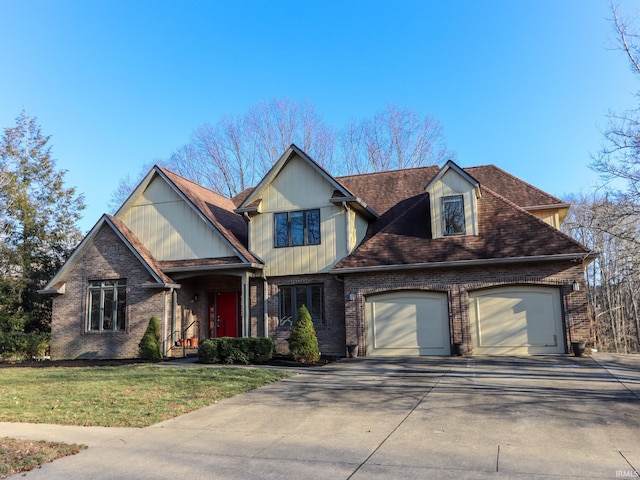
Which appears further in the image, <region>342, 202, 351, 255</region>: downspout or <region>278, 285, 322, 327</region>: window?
<region>278, 285, 322, 327</region>: window

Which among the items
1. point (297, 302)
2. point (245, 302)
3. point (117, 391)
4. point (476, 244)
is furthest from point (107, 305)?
point (476, 244)

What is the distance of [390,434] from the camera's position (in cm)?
673

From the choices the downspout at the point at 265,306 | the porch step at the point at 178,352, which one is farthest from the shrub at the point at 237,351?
the porch step at the point at 178,352

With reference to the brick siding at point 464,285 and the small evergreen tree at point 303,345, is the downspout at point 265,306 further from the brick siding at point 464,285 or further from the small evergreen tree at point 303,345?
the brick siding at point 464,285

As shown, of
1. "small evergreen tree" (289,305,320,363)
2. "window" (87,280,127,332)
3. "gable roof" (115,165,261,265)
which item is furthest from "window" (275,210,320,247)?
"window" (87,280,127,332)

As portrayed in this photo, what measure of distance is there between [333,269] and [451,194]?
473 cm

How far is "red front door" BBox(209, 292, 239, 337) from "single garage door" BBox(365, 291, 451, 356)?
19.5 ft

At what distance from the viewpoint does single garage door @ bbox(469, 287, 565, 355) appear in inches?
601

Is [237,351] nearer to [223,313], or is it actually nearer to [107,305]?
[223,313]

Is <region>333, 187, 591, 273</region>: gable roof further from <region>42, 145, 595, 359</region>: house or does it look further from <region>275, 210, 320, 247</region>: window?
<region>275, 210, 320, 247</region>: window

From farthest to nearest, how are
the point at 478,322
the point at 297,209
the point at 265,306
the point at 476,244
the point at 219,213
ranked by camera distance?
the point at 219,213
the point at 297,209
the point at 265,306
the point at 476,244
the point at 478,322

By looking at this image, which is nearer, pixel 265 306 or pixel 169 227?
pixel 265 306

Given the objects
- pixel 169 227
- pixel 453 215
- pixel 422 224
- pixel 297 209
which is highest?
pixel 297 209

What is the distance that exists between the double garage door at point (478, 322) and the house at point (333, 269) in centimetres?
3
